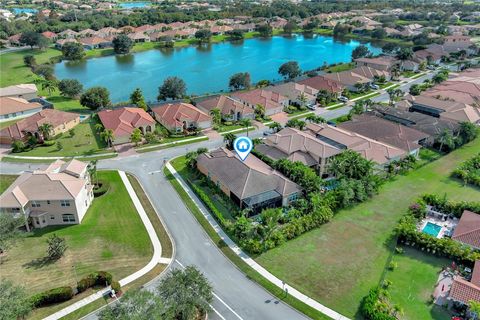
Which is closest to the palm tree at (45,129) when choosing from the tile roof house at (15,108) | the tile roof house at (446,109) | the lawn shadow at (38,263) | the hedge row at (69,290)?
the tile roof house at (15,108)

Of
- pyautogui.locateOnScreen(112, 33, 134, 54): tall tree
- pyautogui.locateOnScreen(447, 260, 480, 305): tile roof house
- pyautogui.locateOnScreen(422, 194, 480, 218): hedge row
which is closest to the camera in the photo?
pyautogui.locateOnScreen(447, 260, 480, 305): tile roof house

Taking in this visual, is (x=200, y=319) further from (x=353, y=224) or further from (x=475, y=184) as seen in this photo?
(x=475, y=184)

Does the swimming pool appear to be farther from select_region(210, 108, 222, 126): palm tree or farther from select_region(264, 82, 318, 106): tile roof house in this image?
select_region(264, 82, 318, 106): tile roof house

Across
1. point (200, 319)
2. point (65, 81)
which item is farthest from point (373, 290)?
point (65, 81)

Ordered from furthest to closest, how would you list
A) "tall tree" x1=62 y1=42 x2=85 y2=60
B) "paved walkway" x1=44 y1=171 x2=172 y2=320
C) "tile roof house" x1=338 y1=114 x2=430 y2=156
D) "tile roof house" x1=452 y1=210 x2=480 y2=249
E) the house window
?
"tall tree" x1=62 y1=42 x2=85 y2=60 < "tile roof house" x1=338 y1=114 x2=430 y2=156 < the house window < "tile roof house" x1=452 y1=210 x2=480 y2=249 < "paved walkway" x1=44 y1=171 x2=172 y2=320

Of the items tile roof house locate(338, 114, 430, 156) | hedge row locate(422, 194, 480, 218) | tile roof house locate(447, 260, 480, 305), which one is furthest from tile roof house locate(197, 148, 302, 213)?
tile roof house locate(338, 114, 430, 156)

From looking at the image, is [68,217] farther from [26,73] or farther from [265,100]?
[26,73]

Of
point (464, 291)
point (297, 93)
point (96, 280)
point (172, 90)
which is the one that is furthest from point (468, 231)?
point (172, 90)
